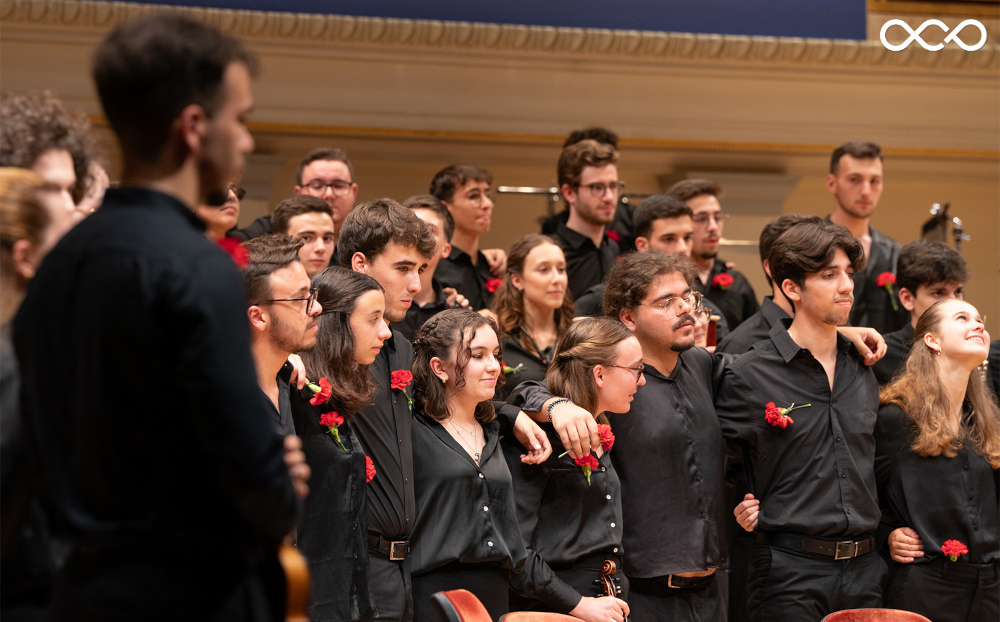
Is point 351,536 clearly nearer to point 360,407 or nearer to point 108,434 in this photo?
point 360,407

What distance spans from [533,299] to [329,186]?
3.60 feet

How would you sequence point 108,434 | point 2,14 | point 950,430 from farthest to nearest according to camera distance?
point 2,14 < point 950,430 < point 108,434

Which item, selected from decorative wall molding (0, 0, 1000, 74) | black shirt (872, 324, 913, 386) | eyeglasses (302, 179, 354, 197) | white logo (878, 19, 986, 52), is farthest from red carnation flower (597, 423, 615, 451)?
white logo (878, 19, 986, 52)

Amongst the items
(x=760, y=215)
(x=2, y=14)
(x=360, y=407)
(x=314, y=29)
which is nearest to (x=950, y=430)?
(x=360, y=407)

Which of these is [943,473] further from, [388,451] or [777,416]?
[388,451]

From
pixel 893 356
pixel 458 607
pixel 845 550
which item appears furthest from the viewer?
pixel 893 356

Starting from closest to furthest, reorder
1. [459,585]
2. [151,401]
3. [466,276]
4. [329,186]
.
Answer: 1. [151,401]
2. [459,585]
3. [329,186]
4. [466,276]

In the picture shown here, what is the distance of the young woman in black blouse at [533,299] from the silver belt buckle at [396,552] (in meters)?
1.23

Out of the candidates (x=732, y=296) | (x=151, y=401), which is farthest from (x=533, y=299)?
(x=151, y=401)

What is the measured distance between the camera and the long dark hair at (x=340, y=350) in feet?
9.64

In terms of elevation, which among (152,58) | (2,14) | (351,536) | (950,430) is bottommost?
(351,536)

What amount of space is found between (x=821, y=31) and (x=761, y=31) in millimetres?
347

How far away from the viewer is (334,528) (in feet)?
9.17

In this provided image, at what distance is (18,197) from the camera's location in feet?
5.29
